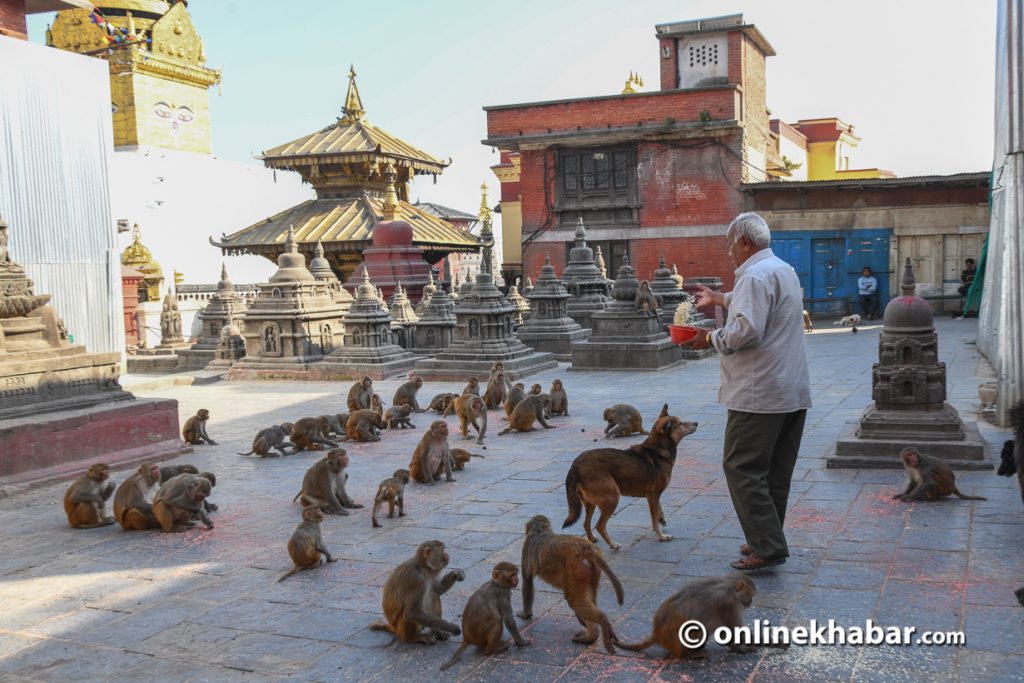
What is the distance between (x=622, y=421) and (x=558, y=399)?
5.27ft

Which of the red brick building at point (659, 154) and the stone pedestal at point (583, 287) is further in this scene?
the red brick building at point (659, 154)

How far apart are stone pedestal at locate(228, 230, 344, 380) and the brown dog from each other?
12.0 m

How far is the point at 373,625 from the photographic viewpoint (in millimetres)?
4539

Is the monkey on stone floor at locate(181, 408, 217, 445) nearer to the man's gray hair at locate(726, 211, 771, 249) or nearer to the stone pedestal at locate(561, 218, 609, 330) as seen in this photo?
the man's gray hair at locate(726, 211, 771, 249)

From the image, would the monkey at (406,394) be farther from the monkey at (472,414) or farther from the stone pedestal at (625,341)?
the stone pedestal at (625,341)

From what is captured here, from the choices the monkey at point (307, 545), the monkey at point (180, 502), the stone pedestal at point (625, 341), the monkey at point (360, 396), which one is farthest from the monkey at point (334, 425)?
the stone pedestal at point (625, 341)

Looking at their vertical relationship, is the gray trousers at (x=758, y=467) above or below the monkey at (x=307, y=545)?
above

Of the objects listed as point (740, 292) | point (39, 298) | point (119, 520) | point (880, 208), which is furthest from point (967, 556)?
point (880, 208)

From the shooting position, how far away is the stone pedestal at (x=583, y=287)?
69.6ft

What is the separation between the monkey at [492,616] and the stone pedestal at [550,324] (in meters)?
14.3

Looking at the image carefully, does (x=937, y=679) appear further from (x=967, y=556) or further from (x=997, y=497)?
(x=997, y=497)

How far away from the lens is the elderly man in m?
4.96

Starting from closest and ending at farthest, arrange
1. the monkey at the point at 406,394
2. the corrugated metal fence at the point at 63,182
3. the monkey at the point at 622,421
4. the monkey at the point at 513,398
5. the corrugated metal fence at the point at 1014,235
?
the corrugated metal fence at the point at 1014,235, the monkey at the point at 622,421, the monkey at the point at 513,398, the monkey at the point at 406,394, the corrugated metal fence at the point at 63,182

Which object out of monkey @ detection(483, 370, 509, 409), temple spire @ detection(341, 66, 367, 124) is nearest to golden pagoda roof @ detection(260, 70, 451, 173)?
temple spire @ detection(341, 66, 367, 124)
